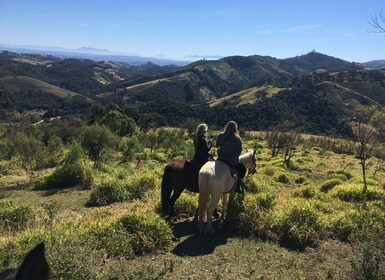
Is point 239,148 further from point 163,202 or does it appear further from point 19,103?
point 19,103

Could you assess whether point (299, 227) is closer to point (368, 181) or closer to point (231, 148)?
point (231, 148)

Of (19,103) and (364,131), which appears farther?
(19,103)

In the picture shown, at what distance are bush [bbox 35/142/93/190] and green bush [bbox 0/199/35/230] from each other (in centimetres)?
472

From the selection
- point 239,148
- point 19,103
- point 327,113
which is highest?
point 239,148

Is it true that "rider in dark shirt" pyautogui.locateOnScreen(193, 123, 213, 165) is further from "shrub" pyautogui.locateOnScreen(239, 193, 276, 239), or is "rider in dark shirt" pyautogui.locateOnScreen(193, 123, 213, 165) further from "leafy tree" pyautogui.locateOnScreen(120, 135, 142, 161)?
"leafy tree" pyautogui.locateOnScreen(120, 135, 142, 161)

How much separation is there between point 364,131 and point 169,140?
21213mm

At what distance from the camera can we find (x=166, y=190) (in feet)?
29.4

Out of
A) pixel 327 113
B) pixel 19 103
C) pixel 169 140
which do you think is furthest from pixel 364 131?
pixel 19 103

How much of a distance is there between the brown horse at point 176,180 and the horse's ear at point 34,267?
7387 millimetres

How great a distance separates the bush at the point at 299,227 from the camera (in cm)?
801

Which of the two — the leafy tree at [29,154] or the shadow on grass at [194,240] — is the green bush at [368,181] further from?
the leafy tree at [29,154]

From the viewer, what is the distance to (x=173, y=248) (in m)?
7.52

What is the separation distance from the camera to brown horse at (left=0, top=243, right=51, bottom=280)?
135cm

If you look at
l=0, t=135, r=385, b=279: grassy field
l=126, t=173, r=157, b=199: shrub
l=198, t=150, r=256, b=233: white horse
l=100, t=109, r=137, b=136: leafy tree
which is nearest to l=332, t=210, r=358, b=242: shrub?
l=0, t=135, r=385, b=279: grassy field
